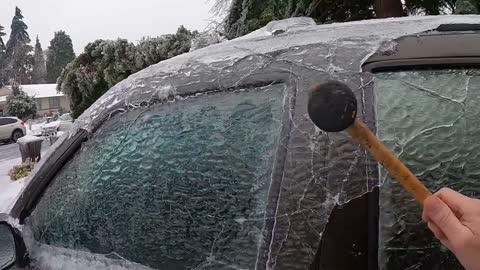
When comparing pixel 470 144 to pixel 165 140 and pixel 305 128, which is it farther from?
pixel 165 140

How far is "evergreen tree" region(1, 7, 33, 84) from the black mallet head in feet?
240

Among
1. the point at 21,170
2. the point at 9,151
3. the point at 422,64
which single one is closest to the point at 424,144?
the point at 422,64

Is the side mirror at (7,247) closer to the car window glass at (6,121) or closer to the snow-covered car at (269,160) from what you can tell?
the snow-covered car at (269,160)

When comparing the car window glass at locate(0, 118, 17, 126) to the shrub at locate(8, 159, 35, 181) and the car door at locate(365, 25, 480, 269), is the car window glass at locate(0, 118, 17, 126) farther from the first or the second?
the car door at locate(365, 25, 480, 269)

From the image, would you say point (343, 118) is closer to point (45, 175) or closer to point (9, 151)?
point (45, 175)

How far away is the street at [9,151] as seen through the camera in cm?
1875

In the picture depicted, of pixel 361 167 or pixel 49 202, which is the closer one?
pixel 361 167

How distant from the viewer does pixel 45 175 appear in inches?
65.9

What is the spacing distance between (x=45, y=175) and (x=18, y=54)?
76845 mm

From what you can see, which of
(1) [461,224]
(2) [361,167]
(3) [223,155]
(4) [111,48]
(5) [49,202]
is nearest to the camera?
(1) [461,224]

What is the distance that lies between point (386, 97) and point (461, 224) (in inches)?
19.2

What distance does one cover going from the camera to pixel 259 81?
1.35 metres

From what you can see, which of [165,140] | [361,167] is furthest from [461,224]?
[165,140]

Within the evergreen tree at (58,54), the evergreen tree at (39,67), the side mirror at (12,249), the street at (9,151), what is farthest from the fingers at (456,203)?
the evergreen tree at (39,67)
